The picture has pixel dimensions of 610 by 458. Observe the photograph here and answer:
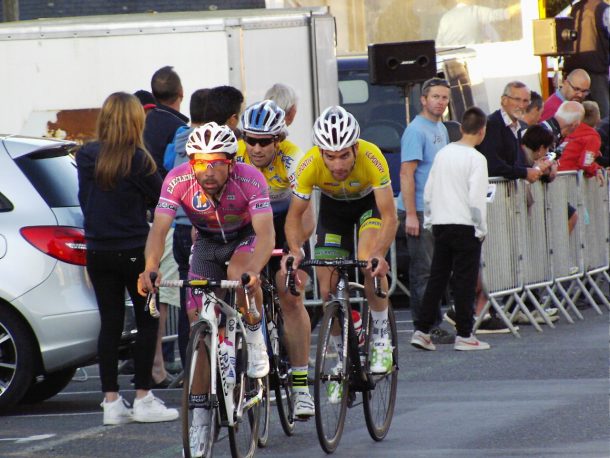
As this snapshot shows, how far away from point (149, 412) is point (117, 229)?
111 centimetres

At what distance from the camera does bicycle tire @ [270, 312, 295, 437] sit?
8273mm

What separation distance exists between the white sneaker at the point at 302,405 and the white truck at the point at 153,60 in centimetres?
559

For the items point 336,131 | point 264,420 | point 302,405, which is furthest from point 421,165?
point 264,420

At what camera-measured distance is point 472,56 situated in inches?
715

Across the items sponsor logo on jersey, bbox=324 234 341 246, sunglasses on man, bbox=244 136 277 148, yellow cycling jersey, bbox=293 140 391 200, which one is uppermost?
sunglasses on man, bbox=244 136 277 148

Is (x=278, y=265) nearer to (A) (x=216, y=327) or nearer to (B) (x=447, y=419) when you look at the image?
(B) (x=447, y=419)

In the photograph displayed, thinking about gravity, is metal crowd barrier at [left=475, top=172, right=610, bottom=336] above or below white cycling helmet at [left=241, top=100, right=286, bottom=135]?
below

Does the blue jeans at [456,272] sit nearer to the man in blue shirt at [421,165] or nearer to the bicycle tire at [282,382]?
the man in blue shirt at [421,165]

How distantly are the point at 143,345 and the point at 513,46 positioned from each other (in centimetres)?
1147

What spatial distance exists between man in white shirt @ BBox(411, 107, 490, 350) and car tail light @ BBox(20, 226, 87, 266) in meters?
3.70

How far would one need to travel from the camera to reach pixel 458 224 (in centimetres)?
1230

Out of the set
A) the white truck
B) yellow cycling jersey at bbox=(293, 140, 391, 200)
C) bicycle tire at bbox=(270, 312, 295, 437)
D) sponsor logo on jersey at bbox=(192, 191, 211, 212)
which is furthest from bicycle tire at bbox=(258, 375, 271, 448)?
the white truck

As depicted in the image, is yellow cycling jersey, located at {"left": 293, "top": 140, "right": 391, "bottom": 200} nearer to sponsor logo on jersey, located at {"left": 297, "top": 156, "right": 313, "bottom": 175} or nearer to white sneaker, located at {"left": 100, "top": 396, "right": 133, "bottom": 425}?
sponsor logo on jersey, located at {"left": 297, "top": 156, "right": 313, "bottom": 175}

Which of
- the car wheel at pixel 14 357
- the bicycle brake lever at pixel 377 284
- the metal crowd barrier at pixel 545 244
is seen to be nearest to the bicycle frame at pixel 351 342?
the bicycle brake lever at pixel 377 284
